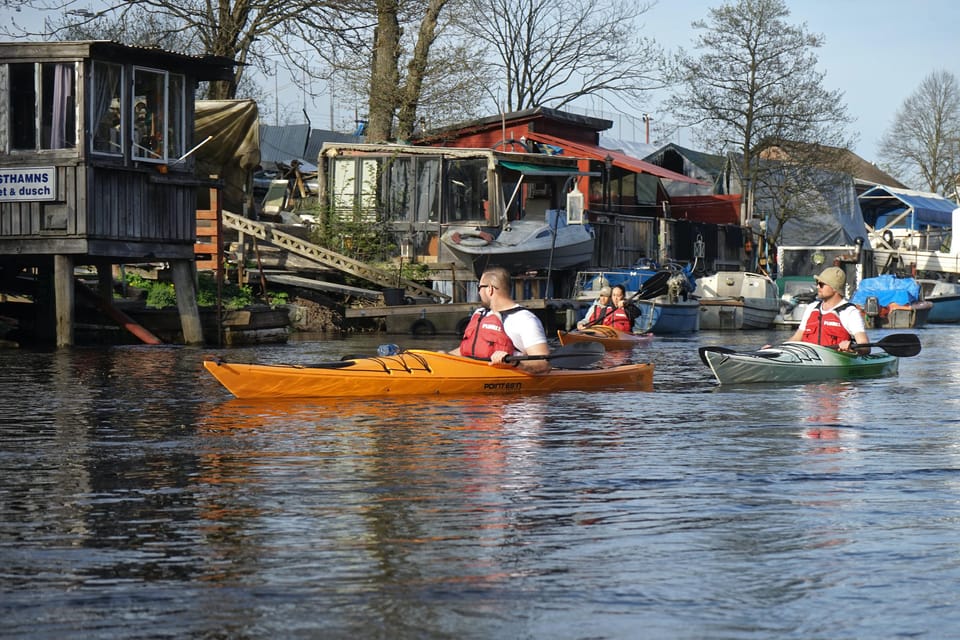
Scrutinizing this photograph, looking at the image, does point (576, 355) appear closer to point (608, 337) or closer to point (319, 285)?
point (608, 337)

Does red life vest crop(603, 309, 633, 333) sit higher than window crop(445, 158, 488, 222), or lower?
lower

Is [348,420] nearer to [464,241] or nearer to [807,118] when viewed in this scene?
[464,241]

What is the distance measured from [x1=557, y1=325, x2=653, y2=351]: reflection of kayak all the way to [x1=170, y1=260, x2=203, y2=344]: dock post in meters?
5.75

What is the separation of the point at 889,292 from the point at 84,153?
2567cm

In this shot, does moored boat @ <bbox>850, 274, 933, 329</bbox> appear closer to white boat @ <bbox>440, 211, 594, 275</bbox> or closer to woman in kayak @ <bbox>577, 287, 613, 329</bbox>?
white boat @ <bbox>440, 211, 594, 275</bbox>

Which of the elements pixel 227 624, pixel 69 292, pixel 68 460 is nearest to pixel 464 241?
pixel 69 292

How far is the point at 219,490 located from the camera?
24.4ft

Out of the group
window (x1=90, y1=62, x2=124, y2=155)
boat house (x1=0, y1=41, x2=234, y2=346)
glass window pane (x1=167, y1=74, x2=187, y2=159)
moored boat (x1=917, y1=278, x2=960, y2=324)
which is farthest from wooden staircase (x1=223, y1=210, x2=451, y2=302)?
moored boat (x1=917, y1=278, x2=960, y2=324)

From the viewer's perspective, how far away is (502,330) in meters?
12.6

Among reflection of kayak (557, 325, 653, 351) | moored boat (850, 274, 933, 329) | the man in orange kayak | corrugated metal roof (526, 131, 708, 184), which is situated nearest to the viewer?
the man in orange kayak

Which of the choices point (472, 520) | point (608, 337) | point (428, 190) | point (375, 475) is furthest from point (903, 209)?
point (472, 520)

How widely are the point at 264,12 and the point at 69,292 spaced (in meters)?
11.8

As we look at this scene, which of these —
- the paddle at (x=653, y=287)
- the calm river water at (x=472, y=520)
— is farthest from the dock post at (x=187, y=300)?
the paddle at (x=653, y=287)

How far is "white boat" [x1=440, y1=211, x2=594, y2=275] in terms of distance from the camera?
91.9ft
